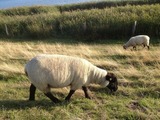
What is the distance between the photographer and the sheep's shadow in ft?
25.7

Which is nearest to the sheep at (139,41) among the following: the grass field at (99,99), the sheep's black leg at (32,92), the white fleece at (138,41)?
the white fleece at (138,41)

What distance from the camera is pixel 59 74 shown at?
304 inches

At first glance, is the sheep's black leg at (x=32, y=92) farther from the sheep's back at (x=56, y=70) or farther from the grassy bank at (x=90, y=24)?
the grassy bank at (x=90, y=24)

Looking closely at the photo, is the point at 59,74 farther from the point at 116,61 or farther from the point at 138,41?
the point at 138,41

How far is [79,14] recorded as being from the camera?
25531 mm

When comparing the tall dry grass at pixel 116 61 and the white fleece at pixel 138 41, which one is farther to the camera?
the white fleece at pixel 138 41

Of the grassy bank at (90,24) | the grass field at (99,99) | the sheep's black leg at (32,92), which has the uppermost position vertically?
the sheep's black leg at (32,92)

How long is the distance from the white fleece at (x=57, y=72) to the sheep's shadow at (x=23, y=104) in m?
0.45

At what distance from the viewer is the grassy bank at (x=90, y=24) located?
21750mm

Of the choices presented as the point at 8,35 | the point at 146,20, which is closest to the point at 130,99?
the point at 146,20

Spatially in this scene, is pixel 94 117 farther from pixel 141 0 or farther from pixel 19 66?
pixel 141 0

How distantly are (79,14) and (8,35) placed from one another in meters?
6.38

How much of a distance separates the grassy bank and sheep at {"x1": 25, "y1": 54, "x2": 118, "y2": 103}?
530 inches

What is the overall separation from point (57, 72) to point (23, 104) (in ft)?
4.28
